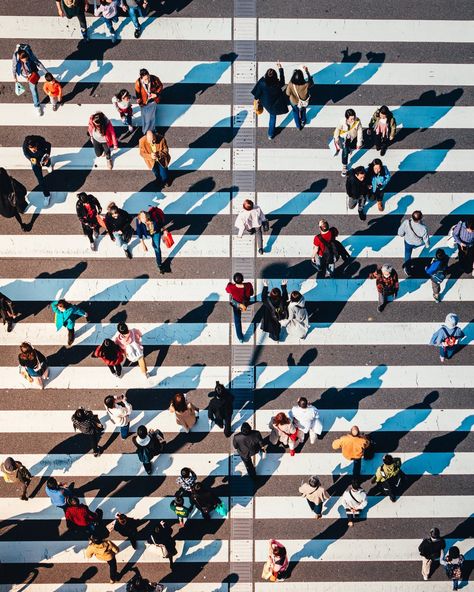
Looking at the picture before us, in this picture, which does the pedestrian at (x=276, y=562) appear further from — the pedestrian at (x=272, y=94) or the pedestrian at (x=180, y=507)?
the pedestrian at (x=272, y=94)

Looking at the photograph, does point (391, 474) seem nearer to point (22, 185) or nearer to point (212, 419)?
point (212, 419)

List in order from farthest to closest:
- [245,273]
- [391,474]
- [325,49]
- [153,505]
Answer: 1. [325,49]
2. [245,273]
3. [153,505]
4. [391,474]

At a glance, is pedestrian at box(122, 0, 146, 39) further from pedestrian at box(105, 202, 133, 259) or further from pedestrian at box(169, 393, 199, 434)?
pedestrian at box(169, 393, 199, 434)

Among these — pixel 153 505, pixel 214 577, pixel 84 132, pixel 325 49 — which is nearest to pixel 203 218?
pixel 84 132

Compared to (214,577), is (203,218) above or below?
above

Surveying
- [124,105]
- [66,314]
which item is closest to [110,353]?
[66,314]
